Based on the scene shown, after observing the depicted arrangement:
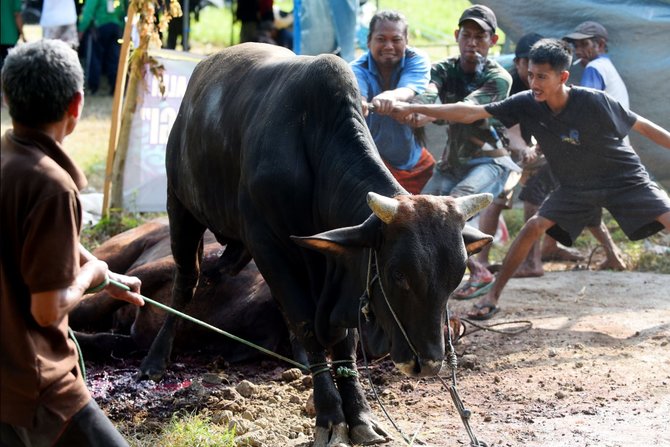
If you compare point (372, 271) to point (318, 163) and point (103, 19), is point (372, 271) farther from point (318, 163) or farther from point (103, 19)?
point (103, 19)

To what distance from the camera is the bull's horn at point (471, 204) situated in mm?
4531

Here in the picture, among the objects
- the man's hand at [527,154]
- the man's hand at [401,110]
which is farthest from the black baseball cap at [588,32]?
the man's hand at [401,110]

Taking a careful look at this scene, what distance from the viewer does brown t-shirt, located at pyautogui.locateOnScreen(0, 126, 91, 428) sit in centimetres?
312

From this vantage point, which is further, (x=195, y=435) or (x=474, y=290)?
(x=474, y=290)

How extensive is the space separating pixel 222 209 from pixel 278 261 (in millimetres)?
831

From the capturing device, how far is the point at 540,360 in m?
6.39

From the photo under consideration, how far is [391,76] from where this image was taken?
7785mm

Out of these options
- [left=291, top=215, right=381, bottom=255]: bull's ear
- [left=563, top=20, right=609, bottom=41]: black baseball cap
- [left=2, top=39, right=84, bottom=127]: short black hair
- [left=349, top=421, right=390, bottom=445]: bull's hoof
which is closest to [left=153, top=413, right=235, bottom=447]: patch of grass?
[left=349, top=421, right=390, bottom=445]: bull's hoof

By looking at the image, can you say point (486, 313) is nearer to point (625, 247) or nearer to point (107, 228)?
point (625, 247)

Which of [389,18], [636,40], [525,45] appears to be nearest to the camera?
[389,18]

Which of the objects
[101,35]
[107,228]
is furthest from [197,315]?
[101,35]

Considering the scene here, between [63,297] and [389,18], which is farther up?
[389,18]

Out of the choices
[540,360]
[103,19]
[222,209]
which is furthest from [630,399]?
[103,19]

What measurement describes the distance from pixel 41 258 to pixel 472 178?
5209 mm
